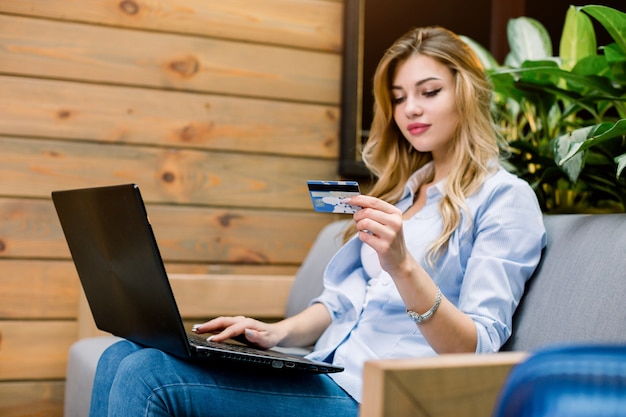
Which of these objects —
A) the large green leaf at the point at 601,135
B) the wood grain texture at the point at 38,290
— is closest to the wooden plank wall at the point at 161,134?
the wood grain texture at the point at 38,290

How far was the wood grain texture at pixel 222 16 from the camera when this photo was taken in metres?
2.23

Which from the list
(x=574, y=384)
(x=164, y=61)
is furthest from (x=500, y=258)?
(x=164, y=61)

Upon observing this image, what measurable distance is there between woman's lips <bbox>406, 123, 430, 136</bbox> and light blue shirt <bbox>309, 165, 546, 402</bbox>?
0.37 ft

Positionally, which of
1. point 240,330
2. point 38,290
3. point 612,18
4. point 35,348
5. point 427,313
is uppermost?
point 612,18

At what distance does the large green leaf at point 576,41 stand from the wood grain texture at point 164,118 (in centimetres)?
85

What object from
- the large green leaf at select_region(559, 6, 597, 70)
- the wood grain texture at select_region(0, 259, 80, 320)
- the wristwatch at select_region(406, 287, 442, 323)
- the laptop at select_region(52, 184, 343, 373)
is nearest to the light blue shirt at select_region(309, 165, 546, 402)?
the wristwatch at select_region(406, 287, 442, 323)

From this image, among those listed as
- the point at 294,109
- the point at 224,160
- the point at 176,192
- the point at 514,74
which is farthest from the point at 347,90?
the point at 514,74

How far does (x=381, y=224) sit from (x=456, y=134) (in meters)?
0.51

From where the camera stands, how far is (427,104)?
1.56 meters

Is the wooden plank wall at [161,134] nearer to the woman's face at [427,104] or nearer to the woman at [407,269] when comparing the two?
the woman at [407,269]

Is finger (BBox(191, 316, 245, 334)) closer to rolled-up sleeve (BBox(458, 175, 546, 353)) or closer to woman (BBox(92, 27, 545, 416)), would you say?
woman (BBox(92, 27, 545, 416))

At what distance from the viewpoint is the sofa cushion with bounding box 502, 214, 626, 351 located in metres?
1.21

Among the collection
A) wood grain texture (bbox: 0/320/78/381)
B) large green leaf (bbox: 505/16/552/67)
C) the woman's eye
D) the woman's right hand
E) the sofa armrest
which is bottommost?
wood grain texture (bbox: 0/320/78/381)

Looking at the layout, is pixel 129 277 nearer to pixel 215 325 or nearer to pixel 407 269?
pixel 215 325
